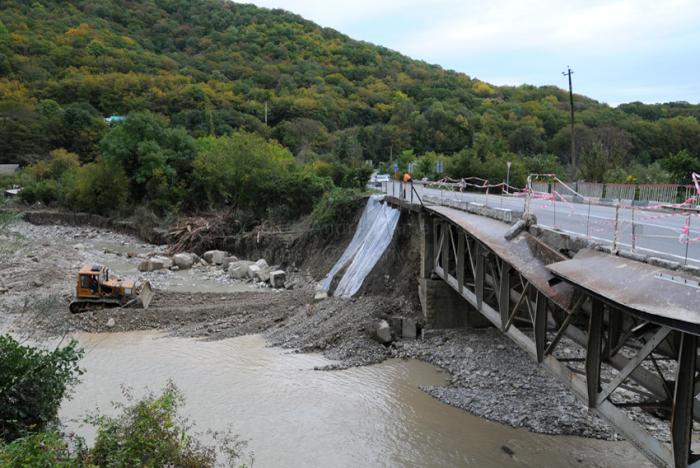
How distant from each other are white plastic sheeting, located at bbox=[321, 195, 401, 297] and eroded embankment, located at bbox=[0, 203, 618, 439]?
0.62 m

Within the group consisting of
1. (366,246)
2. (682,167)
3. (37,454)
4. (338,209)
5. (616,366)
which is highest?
(682,167)

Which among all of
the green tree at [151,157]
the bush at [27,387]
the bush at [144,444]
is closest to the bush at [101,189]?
the green tree at [151,157]

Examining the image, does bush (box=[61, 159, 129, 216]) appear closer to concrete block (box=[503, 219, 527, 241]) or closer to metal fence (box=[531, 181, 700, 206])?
metal fence (box=[531, 181, 700, 206])

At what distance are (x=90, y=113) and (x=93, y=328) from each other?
66906 millimetres

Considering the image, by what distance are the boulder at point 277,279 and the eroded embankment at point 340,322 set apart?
3.11ft

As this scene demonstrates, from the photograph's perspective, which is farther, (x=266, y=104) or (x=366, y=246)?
(x=266, y=104)

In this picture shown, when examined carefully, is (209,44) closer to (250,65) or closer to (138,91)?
(250,65)

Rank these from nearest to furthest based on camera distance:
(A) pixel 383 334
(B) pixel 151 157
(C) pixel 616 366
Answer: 1. (C) pixel 616 366
2. (A) pixel 383 334
3. (B) pixel 151 157

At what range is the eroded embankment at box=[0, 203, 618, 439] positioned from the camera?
1305 cm

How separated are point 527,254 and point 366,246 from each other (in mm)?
14642

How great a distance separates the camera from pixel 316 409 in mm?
13438

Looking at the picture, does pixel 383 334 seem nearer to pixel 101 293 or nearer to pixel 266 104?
pixel 101 293

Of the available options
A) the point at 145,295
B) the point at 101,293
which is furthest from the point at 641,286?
the point at 101,293

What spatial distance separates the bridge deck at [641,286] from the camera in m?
5.45
